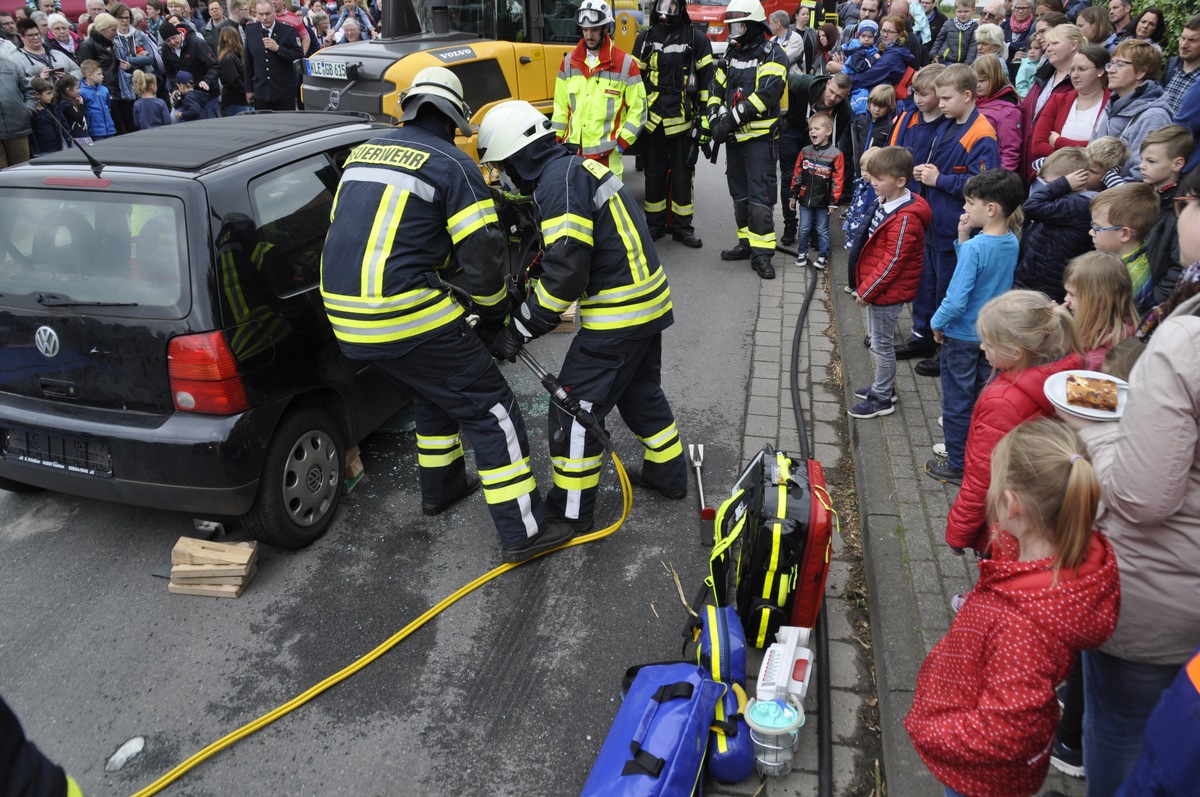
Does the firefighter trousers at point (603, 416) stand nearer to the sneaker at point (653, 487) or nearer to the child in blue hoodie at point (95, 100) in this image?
the sneaker at point (653, 487)

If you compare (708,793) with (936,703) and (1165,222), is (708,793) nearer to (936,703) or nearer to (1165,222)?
(936,703)

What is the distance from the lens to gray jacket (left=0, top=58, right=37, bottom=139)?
9.00 metres

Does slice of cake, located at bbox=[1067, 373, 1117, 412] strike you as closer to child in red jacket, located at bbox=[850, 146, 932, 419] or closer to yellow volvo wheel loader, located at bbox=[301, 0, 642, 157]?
child in red jacket, located at bbox=[850, 146, 932, 419]

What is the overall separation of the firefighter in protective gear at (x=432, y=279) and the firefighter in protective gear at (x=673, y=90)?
14.9 ft

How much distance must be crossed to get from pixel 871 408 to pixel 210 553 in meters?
3.71

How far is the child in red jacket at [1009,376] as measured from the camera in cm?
326

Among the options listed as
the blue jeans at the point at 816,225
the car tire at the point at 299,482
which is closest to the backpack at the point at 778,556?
the car tire at the point at 299,482

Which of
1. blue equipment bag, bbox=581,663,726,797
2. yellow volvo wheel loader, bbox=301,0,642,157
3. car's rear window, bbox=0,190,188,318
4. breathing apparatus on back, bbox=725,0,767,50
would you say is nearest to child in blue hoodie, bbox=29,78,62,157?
yellow volvo wheel loader, bbox=301,0,642,157

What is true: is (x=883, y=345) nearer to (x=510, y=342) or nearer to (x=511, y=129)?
(x=510, y=342)

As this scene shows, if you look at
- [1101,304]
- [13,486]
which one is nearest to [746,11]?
[1101,304]

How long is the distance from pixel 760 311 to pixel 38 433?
5.15 meters

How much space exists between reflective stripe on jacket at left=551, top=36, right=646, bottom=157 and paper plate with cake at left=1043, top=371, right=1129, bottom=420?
576cm

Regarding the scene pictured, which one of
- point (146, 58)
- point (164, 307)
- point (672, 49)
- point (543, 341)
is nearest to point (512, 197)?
point (164, 307)

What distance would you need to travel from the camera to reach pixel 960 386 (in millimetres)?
4562
